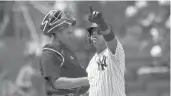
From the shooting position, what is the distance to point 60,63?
13.7ft

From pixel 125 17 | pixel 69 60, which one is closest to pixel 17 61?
pixel 125 17

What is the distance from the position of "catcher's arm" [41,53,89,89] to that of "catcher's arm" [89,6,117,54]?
1.14 ft

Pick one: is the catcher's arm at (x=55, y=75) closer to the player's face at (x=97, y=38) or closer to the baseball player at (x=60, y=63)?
the baseball player at (x=60, y=63)

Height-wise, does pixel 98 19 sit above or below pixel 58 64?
above

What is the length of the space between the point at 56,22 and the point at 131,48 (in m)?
5.98

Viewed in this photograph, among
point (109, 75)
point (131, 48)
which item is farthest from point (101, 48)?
point (131, 48)

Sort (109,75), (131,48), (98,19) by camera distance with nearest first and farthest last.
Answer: (98,19) → (109,75) → (131,48)

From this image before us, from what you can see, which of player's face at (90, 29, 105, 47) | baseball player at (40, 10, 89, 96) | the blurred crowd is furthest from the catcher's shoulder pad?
the blurred crowd

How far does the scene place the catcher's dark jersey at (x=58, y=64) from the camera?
4.12 metres

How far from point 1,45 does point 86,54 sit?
6.31 feet

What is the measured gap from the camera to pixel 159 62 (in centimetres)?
967

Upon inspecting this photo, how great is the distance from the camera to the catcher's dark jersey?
13.5 ft

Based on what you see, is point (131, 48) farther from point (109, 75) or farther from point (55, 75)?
point (55, 75)

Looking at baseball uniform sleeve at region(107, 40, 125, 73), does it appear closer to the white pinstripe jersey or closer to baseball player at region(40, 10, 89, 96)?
the white pinstripe jersey
